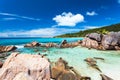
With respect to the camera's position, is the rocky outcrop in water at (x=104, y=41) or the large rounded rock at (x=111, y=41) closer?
the large rounded rock at (x=111, y=41)

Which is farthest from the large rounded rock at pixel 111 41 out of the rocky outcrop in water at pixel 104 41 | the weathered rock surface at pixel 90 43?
the weathered rock surface at pixel 90 43

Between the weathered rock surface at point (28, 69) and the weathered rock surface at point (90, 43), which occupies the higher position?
the weathered rock surface at point (28, 69)

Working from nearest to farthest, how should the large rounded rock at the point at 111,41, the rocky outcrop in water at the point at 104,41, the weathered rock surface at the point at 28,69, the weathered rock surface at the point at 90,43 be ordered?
the weathered rock surface at the point at 28,69
the large rounded rock at the point at 111,41
the rocky outcrop in water at the point at 104,41
the weathered rock surface at the point at 90,43

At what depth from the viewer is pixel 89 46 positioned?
49406mm

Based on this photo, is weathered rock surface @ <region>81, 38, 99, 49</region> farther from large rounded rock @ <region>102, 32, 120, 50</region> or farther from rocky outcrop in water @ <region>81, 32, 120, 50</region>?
large rounded rock @ <region>102, 32, 120, 50</region>

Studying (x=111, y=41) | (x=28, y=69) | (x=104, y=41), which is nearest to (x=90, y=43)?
(x=104, y=41)

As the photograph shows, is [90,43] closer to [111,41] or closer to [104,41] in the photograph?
[104,41]

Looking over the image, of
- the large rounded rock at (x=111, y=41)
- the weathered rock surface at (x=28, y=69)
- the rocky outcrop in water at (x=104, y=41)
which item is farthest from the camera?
the rocky outcrop in water at (x=104, y=41)

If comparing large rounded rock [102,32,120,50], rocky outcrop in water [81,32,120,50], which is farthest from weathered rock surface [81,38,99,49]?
large rounded rock [102,32,120,50]

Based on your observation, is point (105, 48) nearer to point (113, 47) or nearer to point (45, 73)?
point (113, 47)

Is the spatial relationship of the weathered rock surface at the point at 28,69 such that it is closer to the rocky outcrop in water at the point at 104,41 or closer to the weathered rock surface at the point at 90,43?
the rocky outcrop in water at the point at 104,41

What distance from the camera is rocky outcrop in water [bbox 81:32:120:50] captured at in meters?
44.9

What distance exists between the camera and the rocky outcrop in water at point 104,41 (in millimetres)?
44938

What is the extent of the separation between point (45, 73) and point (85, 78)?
9175 mm
